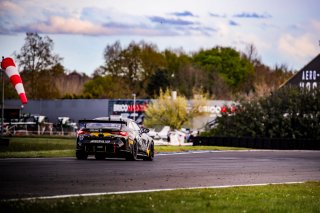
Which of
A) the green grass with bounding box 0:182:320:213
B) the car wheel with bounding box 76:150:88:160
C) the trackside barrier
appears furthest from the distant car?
the trackside barrier

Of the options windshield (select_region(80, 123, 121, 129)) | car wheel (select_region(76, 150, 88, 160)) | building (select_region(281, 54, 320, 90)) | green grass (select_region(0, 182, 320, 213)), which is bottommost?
green grass (select_region(0, 182, 320, 213))

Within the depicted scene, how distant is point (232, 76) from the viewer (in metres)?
151

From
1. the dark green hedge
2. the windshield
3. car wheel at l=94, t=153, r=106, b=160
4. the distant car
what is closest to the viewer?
the distant car

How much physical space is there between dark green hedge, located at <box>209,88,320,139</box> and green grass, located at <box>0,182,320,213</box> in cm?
4486

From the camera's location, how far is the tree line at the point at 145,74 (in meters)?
96.9

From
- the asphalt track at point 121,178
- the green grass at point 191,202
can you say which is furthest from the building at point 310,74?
the green grass at point 191,202

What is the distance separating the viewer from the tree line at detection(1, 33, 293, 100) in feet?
318

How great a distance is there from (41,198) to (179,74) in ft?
409

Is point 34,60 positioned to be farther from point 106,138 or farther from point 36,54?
point 106,138

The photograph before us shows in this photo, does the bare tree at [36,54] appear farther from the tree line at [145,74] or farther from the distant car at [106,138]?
the distant car at [106,138]

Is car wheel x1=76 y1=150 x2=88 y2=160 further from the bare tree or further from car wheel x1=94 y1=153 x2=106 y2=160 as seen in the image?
the bare tree

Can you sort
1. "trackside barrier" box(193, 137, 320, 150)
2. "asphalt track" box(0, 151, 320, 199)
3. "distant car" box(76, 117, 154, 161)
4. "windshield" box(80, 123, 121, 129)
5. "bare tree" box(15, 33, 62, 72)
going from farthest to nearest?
"bare tree" box(15, 33, 62, 72) < "trackside barrier" box(193, 137, 320, 150) < "windshield" box(80, 123, 121, 129) < "distant car" box(76, 117, 154, 161) < "asphalt track" box(0, 151, 320, 199)

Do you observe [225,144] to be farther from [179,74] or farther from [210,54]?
[210,54]

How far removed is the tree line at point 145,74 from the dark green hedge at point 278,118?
34.1 m
